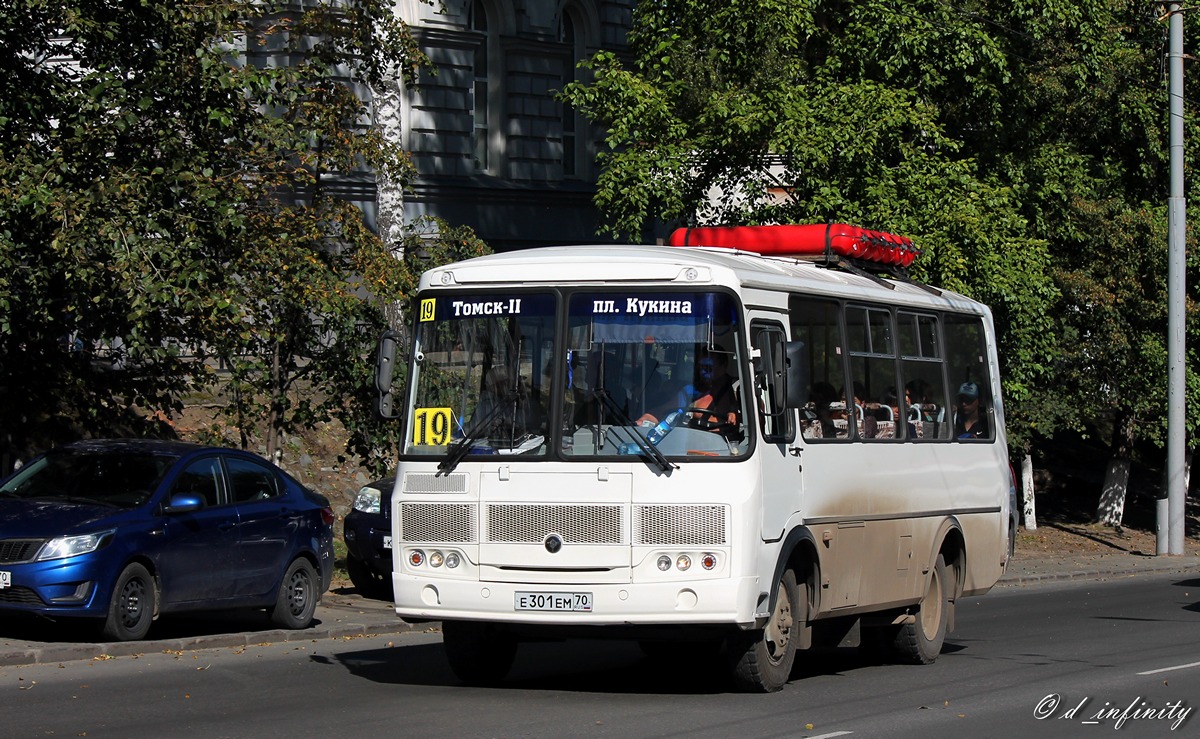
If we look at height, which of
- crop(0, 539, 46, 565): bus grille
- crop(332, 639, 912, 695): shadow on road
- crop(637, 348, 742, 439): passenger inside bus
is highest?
crop(637, 348, 742, 439): passenger inside bus

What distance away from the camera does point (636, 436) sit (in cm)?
1063

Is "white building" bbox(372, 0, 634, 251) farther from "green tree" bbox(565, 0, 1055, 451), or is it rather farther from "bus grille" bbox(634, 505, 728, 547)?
"bus grille" bbox(634, 505, 728, 547)

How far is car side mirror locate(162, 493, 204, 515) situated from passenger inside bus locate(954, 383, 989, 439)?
6.46 metres

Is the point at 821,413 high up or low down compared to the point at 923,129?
down

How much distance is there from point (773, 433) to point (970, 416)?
15.5 ft

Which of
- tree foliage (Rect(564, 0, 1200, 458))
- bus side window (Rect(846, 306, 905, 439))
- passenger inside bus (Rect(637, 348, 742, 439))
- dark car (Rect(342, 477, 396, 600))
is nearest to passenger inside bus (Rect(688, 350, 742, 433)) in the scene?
passenger inside bus (Rect(637, 348, 742, 439))

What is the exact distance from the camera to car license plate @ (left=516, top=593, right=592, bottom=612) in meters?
10.5

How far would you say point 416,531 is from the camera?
11070mm

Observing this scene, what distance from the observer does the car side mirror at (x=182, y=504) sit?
13656mm

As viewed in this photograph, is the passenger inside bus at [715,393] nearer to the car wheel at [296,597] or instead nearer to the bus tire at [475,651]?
the bus tire at [475,651]

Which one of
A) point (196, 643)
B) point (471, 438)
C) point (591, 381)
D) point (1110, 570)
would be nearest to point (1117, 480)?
point (1110, 570)

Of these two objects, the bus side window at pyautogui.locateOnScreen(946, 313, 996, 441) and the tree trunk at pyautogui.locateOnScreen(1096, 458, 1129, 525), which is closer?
the bus side window at pyautogui.locateOnScreen(946, 313, 996, 441)

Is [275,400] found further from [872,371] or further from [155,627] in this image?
[872,371]

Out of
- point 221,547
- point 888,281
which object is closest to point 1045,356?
point 888,281
